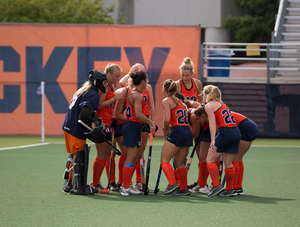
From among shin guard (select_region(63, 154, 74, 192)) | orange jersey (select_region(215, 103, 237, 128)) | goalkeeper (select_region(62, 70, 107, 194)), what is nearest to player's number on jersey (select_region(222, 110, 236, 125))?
orange jersey (select_region(215, 103, 237, 128))

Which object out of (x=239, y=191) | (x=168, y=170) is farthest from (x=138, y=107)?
(x=239, y=191)

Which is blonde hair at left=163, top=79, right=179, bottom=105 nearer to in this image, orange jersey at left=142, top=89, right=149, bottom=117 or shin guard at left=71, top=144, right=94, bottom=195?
orange jersey at left=142, top=89, right=149, bottom=117

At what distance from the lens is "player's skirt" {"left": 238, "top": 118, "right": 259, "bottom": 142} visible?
6.14 metres

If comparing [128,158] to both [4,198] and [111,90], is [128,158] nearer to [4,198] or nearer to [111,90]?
[111,90]

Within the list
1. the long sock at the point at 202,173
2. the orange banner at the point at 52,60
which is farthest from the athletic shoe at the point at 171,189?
the orange banner at the point at 52,60

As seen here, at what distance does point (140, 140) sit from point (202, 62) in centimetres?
775

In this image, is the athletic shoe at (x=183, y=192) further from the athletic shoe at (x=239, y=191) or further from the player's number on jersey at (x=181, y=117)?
the player's number on jersey at (x=181, y=117)

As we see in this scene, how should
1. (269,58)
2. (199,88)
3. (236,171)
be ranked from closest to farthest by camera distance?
(236,171), (199,88), (269,58)

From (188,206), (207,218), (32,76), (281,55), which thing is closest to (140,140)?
(188,206)

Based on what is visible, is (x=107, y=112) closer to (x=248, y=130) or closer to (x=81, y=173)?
(x=81, y=173)

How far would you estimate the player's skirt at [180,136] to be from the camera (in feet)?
19.5

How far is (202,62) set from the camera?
43.9 ft

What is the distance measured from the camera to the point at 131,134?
6004 millimetres

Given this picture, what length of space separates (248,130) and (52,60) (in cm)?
930
